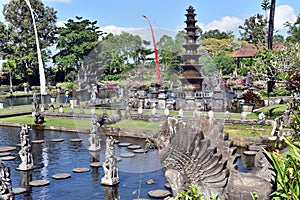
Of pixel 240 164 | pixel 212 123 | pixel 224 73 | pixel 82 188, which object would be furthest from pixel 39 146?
pixel 224 73

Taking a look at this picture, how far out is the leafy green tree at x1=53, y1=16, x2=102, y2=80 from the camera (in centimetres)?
6403

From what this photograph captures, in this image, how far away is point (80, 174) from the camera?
1620 centimetres

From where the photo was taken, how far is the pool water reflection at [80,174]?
13.8 meters

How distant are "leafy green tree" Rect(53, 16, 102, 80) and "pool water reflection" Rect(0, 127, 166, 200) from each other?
4195 centimetres

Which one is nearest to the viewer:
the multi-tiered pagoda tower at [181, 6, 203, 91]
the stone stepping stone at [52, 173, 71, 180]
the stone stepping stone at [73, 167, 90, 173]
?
the stone stepping stone at [52, 173, 71, 180]

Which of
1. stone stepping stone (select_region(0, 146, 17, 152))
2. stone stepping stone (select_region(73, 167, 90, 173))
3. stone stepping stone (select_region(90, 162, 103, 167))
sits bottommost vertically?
stone stepping stone (select_region(73, 167, 90, 173))

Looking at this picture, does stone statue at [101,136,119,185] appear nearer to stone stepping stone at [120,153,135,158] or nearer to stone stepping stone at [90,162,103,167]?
stone stepping stone at [90,162,103,167]

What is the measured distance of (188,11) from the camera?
1644 inches

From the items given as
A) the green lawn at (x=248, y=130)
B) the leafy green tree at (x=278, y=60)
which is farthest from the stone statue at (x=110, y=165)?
the leafy green tree at (x=278, y=60)

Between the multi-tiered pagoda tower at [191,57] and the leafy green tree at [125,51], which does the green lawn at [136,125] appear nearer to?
the leafy green tree at [125,51]

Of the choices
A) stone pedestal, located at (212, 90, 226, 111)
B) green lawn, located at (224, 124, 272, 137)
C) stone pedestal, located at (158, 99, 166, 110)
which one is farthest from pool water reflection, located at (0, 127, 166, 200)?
stone pedestal, located at (212, 90, 226, 111)

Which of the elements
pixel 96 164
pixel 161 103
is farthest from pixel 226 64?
pixel 96 164

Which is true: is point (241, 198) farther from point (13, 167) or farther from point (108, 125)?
point (108, 125)

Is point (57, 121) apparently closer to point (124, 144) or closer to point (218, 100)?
point (124, 144)
